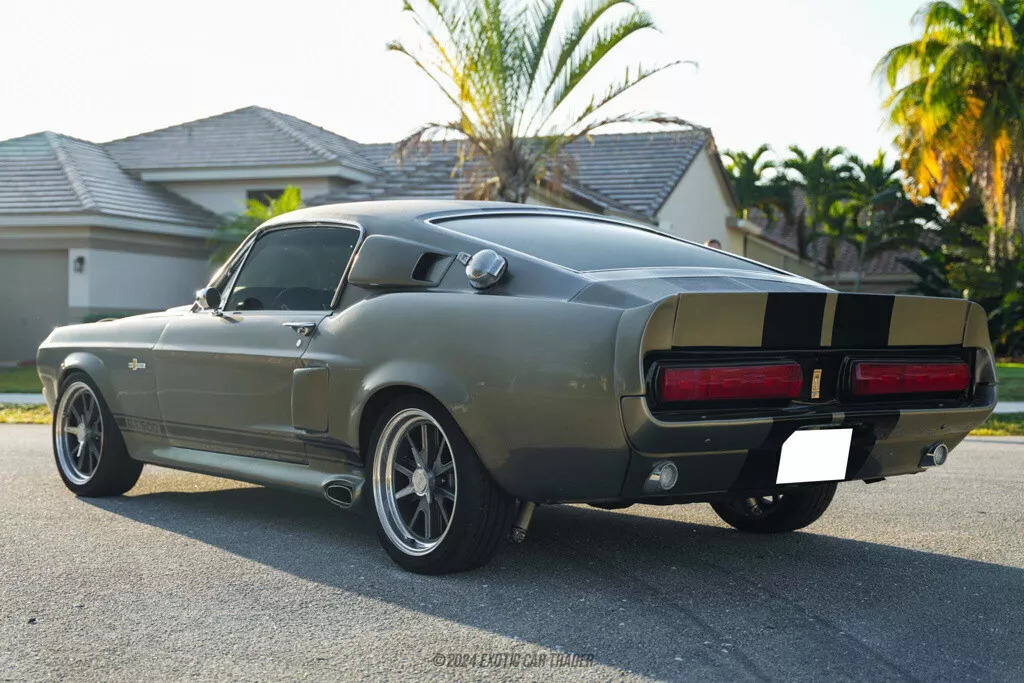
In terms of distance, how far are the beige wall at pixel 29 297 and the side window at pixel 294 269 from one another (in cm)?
1710

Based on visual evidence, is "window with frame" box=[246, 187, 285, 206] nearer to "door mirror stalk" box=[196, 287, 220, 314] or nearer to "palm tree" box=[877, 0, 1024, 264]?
"palm tree" box=[877, 0, 1024, 264]

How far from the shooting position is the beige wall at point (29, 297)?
22078mm

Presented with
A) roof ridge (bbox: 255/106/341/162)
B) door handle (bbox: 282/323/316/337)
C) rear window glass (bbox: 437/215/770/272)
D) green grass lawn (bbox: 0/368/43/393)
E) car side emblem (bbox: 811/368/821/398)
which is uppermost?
roof ridge (bbox: 255/106/341/162)

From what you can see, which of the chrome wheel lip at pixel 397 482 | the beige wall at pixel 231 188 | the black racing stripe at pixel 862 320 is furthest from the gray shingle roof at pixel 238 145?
the black racing stripe at pixel 862 320

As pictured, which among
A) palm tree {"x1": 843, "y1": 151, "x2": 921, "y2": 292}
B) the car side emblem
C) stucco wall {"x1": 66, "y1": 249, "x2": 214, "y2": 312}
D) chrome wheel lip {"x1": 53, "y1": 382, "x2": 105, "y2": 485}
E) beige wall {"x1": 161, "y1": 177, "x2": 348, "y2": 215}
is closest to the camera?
the car side emblem

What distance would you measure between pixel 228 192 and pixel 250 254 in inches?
778

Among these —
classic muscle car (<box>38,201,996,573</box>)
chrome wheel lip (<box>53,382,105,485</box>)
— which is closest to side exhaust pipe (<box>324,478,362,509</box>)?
classic muscle car (<box>38,201,996,573</box>)

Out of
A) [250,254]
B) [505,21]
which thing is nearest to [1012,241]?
[505,21]

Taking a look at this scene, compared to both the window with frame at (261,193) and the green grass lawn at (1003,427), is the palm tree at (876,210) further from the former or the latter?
the green grass lawn at (1003,427)

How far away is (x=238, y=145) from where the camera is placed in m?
26.0

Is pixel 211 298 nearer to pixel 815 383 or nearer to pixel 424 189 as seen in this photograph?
pixel 815 383

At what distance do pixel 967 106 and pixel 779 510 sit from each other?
24096 millimetres

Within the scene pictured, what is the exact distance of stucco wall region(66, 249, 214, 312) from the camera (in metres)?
21.6

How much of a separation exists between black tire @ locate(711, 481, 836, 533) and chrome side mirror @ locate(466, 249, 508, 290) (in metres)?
1.71
